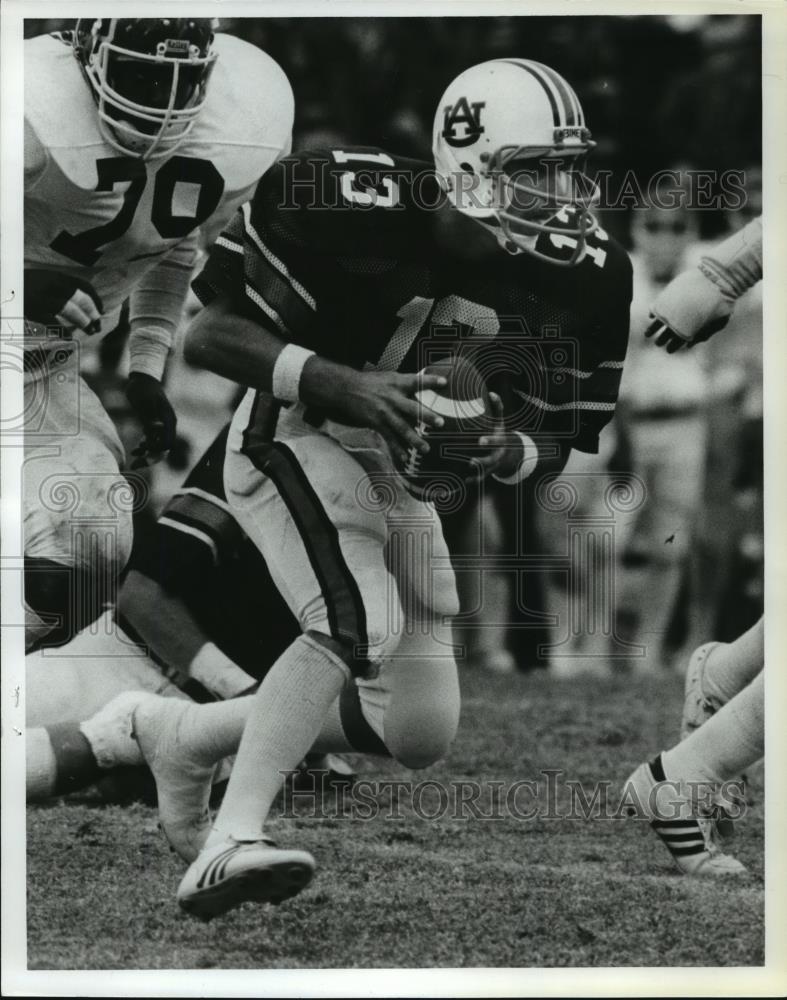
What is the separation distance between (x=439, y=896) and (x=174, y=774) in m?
0.66

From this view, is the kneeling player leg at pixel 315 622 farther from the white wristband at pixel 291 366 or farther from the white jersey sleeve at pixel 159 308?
the white jersey sleeve at pixel 159 308

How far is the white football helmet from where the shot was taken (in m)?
3.97

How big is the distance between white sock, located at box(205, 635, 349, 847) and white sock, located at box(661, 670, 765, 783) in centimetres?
82

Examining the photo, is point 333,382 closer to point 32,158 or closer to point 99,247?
point 99,247

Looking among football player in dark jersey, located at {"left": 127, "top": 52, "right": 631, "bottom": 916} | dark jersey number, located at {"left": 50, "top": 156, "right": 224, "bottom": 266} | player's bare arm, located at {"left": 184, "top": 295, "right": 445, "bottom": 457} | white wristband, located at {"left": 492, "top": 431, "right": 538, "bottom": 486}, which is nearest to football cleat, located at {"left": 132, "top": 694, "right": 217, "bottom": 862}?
football player in dark jersey, located at {"left": 127, "top": 52, "right": 631, "bottom": 916}

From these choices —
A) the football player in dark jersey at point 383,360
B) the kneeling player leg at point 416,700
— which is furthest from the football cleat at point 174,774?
the kneeling player leg at point 416,700

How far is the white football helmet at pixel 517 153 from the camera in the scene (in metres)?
3.97

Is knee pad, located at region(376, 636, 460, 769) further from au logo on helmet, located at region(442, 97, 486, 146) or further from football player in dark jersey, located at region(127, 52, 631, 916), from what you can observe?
au logo on helmet, located at region(442, 97, 486, 146)

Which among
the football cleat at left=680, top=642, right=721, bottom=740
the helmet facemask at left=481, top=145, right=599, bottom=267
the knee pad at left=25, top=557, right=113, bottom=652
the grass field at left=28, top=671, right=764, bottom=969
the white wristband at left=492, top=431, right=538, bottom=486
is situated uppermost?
the helmet facemask at left=481, top=145, right=599, bottom=267

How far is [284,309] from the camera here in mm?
4031

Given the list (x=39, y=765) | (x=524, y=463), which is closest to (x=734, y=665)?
(x=524, y=463)

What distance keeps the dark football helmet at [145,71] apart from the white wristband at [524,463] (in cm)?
104

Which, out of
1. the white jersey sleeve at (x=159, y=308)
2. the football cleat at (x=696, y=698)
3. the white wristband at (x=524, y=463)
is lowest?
the football cleat at (x=696, y=698)

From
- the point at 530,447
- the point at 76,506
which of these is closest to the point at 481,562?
the point at 530,447
